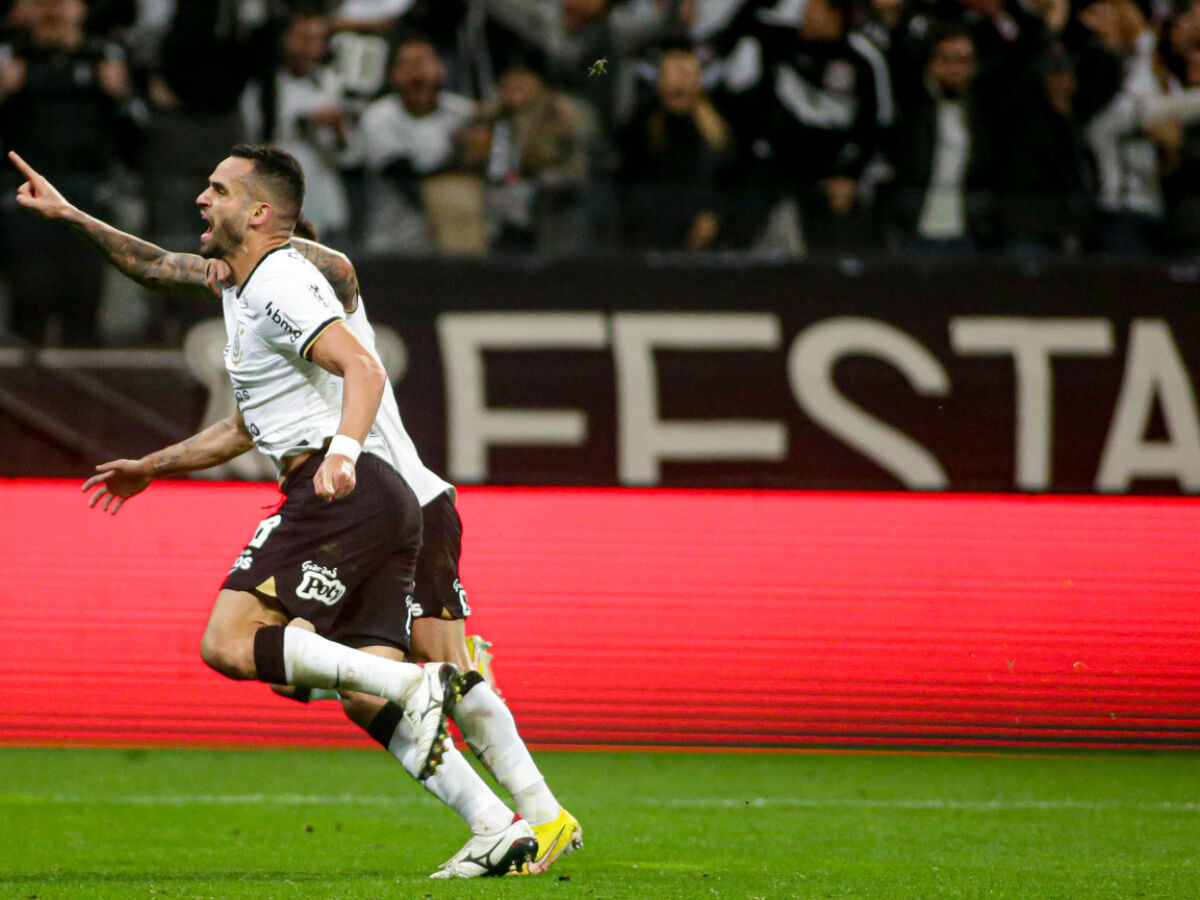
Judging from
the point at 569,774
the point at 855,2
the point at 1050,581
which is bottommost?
the point at 569,774

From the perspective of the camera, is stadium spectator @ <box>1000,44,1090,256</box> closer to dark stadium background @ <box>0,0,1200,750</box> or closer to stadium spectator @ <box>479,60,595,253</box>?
dark stadium background @ <box>0,0,1200,750</box>

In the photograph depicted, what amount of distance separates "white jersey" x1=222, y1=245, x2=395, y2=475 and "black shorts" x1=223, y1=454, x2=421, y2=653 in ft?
0.33

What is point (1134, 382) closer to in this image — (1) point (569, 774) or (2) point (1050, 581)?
(2) point (1050, 581)

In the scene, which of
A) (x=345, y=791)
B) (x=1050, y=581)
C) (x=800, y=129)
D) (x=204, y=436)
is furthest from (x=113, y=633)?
(x=800, y=129)


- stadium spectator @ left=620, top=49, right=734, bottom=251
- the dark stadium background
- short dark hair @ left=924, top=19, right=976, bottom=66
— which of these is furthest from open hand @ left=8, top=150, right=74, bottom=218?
short dark hair @ left=924, top=19, right=976, bottom=66

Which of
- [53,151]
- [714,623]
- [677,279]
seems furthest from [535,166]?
[714,623]

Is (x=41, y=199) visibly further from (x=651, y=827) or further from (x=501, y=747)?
(x=651, y=827)

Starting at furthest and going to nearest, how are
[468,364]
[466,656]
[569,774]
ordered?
1. [468,364]
2. [569,774]
3. [466,656]

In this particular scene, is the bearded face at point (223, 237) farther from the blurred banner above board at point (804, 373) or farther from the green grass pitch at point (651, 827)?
the blurred banner above board at point (804, 373)

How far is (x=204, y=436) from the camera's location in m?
5.42

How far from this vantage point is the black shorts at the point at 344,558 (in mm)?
4785

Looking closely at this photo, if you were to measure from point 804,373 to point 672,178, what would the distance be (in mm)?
1440

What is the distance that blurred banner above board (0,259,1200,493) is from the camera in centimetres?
1070

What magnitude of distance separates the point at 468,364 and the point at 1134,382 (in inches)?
159
